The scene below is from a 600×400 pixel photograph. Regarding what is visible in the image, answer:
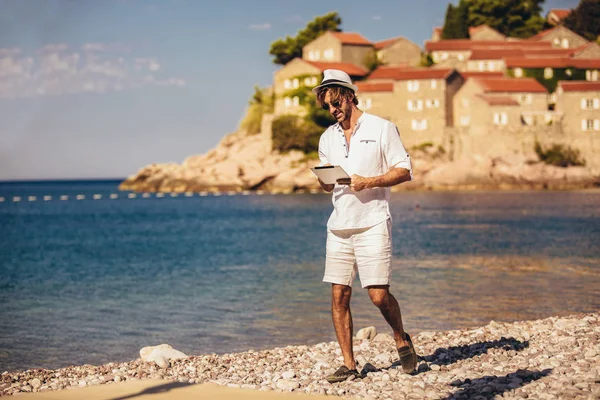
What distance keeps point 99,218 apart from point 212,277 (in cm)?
4560

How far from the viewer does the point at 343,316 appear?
7359 millimetres

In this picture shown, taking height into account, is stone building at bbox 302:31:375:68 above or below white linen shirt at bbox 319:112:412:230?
above

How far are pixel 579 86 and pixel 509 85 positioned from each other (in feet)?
18.4

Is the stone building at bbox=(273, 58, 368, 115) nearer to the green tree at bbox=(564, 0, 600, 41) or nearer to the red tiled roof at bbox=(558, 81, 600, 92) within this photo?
the red tiled roof at bbox=(558, 81, 600, 92)

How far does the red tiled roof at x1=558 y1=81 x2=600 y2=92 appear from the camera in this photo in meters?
69.1

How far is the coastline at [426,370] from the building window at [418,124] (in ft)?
207

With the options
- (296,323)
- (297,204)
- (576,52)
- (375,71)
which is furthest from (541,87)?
(296,323)

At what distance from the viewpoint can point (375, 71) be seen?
7819 cm

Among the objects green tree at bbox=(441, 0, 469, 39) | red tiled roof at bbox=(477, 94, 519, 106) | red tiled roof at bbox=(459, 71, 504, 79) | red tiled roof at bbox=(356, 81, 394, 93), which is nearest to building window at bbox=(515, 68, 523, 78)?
red tiled roof at bbox=(459, 71, 504, 79)

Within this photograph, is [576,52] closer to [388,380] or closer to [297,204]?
[297,204]

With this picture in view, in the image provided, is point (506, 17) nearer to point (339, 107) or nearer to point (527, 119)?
point (527, 119)

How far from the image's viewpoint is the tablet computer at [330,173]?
6.93m

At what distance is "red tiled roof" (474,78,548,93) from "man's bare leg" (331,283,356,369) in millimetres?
63850

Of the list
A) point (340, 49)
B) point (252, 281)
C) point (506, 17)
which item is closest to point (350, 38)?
point (340, 49)
